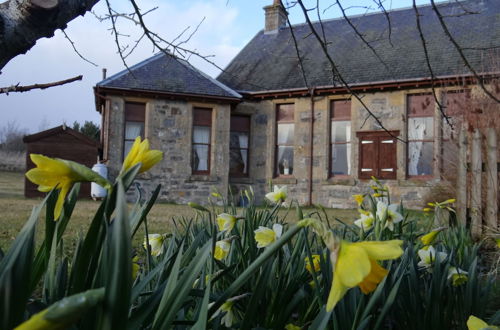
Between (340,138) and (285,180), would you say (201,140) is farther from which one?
(340,138)

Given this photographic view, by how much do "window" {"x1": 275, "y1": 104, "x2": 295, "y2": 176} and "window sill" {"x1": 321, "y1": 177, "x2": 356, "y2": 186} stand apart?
130 cm

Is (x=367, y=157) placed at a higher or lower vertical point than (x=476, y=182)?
higher

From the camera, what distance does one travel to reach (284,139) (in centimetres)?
1373

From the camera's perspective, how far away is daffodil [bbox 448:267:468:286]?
1.81 m

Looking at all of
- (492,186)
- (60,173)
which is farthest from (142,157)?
(492,186)

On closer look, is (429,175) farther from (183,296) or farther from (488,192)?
(183,296)

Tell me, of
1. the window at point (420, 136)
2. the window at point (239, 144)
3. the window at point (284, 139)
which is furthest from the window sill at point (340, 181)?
the window at point (239, 144)

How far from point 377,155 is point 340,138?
48.8 inches

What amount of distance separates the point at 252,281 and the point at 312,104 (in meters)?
11.8

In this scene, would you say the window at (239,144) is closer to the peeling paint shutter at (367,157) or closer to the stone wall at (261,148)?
the stone wall at (261,148)

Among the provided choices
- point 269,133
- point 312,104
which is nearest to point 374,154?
point 312,104

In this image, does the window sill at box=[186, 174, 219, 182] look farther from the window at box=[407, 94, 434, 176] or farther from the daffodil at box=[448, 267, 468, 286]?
the daffodil at box=[448, 267, 468, 286]

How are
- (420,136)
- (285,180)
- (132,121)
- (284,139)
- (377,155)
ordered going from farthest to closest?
(284,139)
(285,180)
(132,121)
(377,155)
(420,136)

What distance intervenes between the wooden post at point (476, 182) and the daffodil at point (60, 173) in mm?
4649
